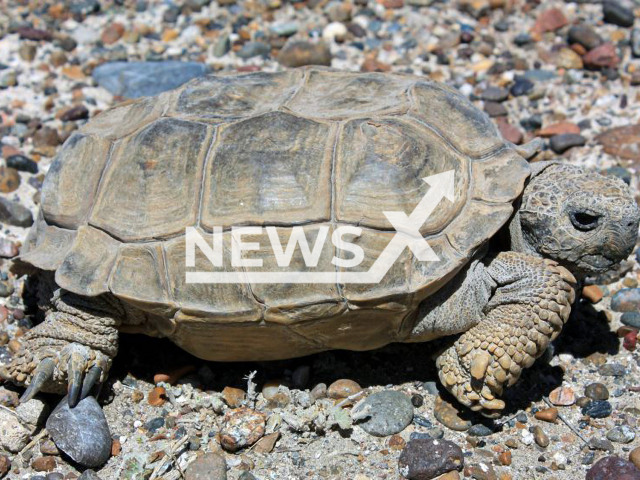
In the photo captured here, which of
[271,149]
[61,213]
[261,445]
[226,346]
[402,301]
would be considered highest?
[271,149]

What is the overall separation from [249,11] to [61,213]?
371 cm

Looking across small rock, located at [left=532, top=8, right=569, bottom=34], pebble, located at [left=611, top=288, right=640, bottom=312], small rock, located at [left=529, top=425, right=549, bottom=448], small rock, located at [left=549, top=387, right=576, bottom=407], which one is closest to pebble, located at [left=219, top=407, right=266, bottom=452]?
small rock, located at [left=529, top=425, right=549, bottom=448]

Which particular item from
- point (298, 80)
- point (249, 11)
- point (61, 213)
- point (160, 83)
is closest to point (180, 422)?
point (61, 213)

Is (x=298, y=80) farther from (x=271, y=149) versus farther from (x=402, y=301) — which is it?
(x=402, y=301)

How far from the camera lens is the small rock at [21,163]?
217 inches

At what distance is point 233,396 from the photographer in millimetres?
4137

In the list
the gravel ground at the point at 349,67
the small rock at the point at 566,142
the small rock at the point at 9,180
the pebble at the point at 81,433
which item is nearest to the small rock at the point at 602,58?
the gravel ground at the point at 349,67

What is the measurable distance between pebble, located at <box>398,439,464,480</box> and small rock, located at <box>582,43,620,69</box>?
3880mm

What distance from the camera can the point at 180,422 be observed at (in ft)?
13.2

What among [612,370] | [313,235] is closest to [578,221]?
[612,370]

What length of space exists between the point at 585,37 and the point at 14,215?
4.83 meters

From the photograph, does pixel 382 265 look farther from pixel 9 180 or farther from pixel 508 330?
pixel 9 180

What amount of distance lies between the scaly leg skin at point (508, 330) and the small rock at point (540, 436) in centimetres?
20

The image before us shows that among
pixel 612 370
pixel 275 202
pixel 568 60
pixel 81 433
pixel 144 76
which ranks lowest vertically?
pixel 612 370
